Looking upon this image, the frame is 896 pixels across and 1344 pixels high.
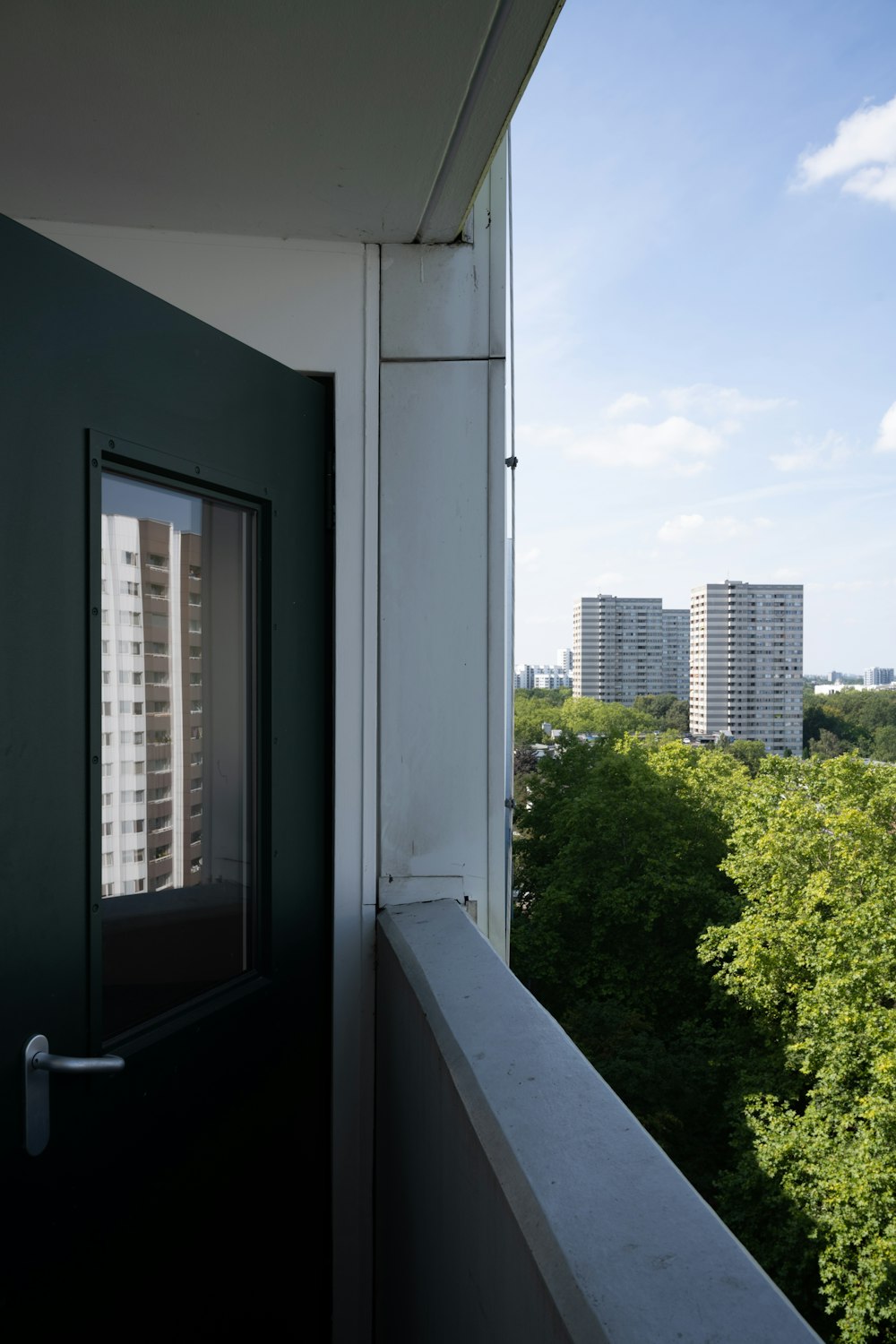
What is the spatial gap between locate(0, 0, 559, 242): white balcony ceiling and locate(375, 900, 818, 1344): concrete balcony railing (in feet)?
3.52

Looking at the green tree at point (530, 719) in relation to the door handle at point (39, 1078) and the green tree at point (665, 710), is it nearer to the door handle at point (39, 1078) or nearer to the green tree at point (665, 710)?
the green tree at point (665, 710)

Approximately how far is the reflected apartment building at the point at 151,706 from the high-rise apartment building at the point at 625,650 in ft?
136

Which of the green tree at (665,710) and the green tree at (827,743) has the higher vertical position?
the green tree at (665,710)

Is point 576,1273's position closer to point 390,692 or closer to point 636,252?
point 390,692

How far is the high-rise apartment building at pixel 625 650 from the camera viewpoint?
42625mm

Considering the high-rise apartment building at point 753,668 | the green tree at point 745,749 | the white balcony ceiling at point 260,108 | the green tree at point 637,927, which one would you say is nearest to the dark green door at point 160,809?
the white balcony ceiling at point 260,108

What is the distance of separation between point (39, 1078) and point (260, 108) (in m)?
1.14

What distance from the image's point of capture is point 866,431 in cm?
4522

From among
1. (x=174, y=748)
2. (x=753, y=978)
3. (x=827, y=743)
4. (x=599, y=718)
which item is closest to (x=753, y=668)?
(x=827, y=743)

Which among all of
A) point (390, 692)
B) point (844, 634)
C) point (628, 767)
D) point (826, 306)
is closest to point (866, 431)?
point (826, 306)

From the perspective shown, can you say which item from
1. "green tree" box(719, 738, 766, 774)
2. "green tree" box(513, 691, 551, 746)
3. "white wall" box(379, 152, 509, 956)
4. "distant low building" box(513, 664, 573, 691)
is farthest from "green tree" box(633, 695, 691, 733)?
"white wall" box(379, 152, 509, 956)

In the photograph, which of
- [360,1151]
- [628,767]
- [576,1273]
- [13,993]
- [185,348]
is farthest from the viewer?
[628,767]

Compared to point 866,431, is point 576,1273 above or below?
below

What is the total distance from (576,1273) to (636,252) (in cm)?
4992
